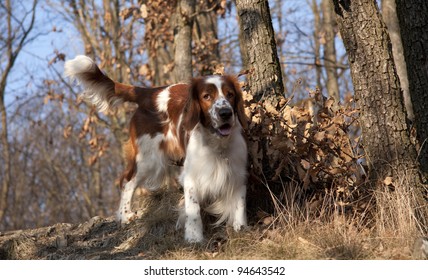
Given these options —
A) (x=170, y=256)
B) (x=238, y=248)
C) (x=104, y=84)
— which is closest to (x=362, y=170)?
(x=238, y=248)

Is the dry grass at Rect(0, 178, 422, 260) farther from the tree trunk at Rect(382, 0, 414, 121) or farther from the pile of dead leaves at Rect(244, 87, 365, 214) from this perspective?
the tree trunk at Rect(382, 0, 414, 121)

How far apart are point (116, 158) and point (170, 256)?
83.3 feet

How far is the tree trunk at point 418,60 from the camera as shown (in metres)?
5.70

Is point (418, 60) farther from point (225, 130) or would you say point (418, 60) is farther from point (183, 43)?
point (183, 43)

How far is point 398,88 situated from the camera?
573 cm

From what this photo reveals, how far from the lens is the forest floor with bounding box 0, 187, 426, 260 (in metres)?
4.97

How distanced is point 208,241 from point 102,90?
235cm

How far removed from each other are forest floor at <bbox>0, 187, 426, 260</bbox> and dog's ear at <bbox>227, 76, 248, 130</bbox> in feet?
2.85

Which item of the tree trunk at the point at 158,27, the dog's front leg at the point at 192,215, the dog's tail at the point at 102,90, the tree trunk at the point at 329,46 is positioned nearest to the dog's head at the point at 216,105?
the dog's front leg at the point at 192,215

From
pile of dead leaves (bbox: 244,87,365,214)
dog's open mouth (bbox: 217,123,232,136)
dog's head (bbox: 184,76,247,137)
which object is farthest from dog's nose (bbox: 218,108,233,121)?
pile of dead leaves (bbox: 244,87,365,214)

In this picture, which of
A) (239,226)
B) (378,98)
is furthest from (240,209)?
(378,98)

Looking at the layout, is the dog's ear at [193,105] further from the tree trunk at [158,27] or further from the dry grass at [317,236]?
the tree trunk at [158,27]

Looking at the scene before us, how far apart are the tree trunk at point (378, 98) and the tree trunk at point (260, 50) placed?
2.99 ft

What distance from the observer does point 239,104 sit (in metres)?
5.60
